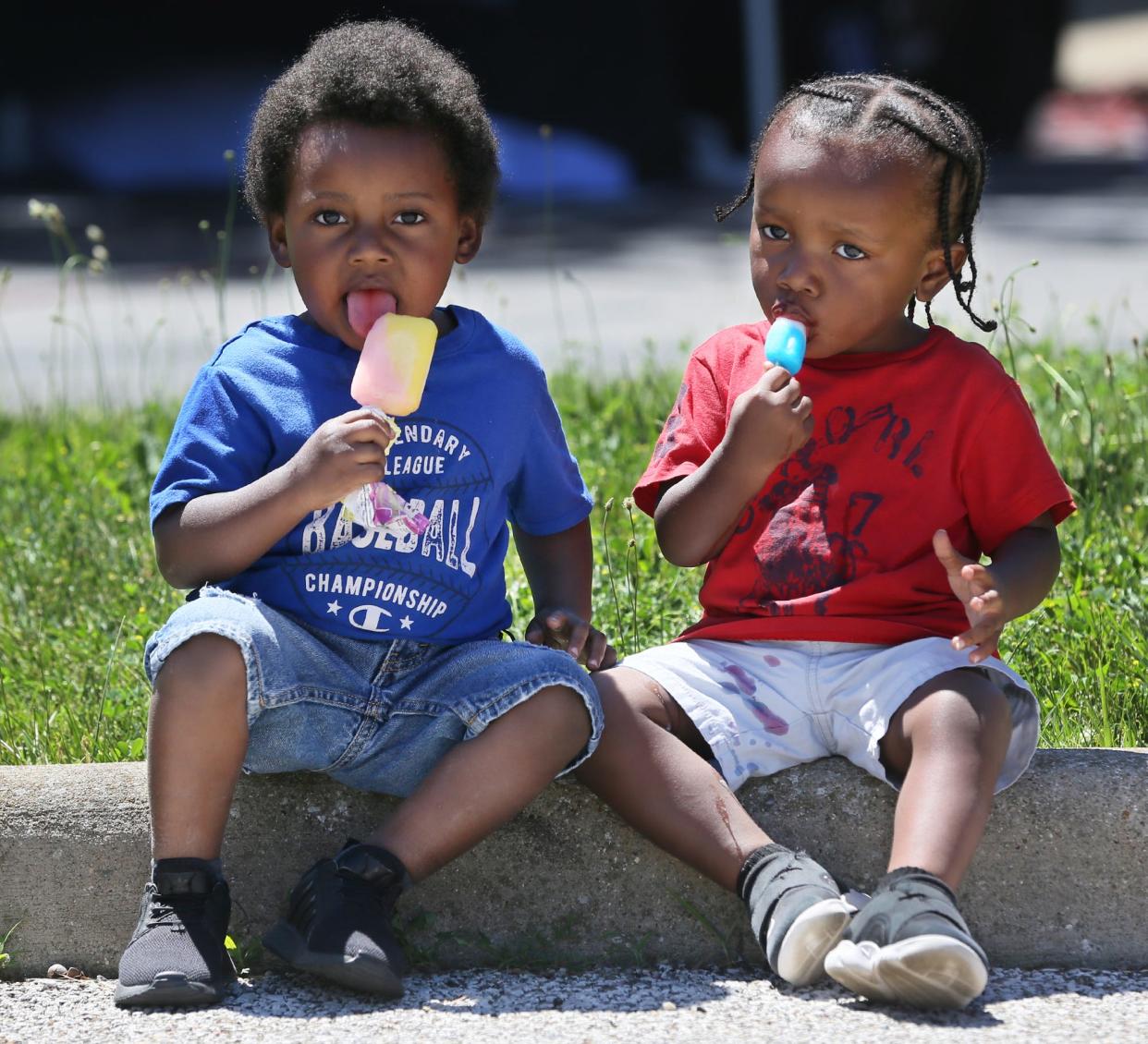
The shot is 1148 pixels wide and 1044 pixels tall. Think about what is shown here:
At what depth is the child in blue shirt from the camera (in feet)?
8.05

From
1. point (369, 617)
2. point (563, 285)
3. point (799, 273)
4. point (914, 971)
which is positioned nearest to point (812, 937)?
point (914, 971)

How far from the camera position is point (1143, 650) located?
3.20 m

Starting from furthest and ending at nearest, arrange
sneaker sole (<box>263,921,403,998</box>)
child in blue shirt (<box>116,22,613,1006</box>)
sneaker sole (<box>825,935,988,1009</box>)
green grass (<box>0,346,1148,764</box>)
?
green grass (<box>0,346,1148,764</box>) < child in blue shirt (<box>116,22,613,1006</box>) < sneaker sole (<box>263,921,403,998</box>) < sneaker sole (<box>825,935,988,1009</box>)

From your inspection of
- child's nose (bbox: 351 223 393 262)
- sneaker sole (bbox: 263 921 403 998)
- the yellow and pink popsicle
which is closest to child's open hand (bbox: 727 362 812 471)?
the yellow and pink popsicle

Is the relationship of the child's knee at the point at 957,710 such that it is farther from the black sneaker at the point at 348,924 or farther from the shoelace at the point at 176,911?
the shoelace at the point at 176,911

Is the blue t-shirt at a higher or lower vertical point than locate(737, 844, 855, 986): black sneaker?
higher

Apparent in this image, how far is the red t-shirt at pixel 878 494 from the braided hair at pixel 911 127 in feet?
0.64

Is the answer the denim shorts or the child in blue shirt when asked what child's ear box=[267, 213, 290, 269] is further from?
the denim shorts

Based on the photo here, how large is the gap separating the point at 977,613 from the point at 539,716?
676 millimetres

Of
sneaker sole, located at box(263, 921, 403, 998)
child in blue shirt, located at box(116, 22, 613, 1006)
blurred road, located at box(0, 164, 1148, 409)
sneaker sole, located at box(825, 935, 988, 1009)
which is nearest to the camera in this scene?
sneaker sole, located at box(825, 935, 988, 1009)

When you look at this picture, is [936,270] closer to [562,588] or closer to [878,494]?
[878,494]

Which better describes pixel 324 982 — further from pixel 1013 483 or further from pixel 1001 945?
pixel 1013 483

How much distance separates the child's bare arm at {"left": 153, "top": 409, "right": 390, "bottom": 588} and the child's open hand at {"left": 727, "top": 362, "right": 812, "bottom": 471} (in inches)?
22.0

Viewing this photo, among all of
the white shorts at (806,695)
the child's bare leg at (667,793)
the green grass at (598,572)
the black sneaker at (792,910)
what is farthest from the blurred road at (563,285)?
the black sneaker at (792,910)
